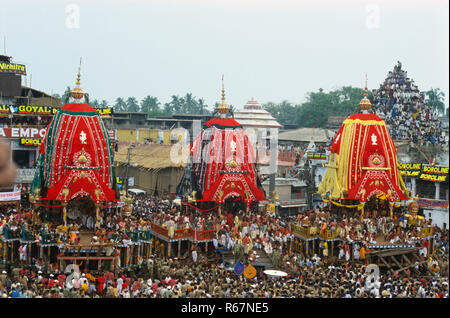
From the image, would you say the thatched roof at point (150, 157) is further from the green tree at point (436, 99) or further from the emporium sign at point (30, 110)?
the green tree at point (436, 99)

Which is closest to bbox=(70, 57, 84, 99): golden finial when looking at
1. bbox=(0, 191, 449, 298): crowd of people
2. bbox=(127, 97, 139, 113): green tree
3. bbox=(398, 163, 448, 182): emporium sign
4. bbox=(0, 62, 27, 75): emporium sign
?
bbox=(0, 191, 449, 298): crowd of people

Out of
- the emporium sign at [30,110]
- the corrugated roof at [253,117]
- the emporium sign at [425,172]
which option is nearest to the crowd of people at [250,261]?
the emporium sign at [425,172]

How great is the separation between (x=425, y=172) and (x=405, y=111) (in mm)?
10337

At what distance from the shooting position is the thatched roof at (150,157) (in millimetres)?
48875

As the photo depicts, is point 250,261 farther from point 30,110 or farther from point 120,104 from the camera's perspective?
point 120,104

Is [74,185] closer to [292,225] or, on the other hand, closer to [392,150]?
[292,225]

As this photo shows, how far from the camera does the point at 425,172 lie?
4150cm

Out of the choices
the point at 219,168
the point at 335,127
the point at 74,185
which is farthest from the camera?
the point at 335,127

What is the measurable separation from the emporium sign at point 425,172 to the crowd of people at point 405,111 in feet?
22.9

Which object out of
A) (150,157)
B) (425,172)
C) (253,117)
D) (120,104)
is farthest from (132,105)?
(425,172)
